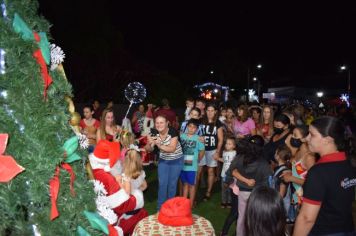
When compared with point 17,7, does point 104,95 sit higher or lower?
higher

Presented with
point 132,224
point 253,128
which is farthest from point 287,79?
point 132,224

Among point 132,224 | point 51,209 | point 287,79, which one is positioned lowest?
point 132,224

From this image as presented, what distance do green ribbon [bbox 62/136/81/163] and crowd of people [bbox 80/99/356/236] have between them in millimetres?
1242

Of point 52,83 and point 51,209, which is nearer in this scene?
point 51,209

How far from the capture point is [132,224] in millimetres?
4488

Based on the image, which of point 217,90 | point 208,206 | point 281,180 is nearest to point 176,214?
point 281,180

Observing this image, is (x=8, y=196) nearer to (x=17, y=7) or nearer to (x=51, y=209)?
(x=51, y=209)

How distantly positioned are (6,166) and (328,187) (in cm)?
222

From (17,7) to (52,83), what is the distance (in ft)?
1.48

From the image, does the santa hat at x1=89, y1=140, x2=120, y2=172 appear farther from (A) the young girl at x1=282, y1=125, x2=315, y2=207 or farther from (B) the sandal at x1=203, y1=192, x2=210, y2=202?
(B) the sandal at x1=203, y1=192, x2=210, y2=202

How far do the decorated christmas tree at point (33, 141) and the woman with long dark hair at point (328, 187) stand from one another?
165 centimetres

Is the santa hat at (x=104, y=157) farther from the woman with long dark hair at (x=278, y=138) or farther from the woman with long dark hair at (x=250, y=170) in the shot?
the woman with long dark hair at (x=278, y=138)

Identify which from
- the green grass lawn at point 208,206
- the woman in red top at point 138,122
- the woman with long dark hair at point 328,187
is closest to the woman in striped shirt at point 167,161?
the green grass lawn at point 208,206

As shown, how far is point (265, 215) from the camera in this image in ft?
8.50
